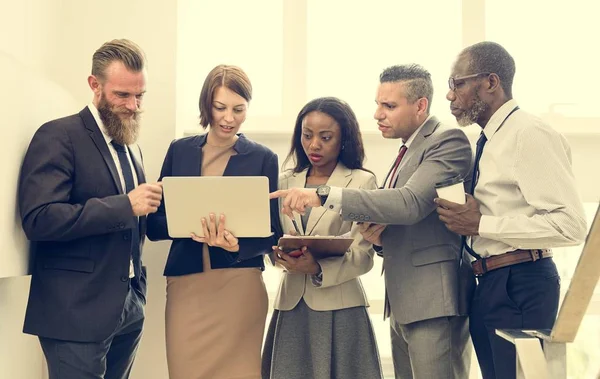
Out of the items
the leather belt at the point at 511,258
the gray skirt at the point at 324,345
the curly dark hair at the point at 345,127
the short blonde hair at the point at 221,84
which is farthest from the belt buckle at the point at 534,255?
the short blonde hair at the point at 221,84

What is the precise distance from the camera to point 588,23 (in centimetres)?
448

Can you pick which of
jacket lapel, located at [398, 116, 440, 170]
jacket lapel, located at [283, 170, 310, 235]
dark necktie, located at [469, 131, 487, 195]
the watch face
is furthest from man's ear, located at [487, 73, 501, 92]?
jacket lapel, located at [283, 170, 310, 235]

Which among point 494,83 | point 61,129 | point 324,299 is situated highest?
point 494,83

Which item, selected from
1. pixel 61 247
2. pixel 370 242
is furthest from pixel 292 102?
pixel 61 247

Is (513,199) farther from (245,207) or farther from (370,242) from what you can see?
(245,207)

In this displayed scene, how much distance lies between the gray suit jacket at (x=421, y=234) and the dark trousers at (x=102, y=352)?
90 centimetres

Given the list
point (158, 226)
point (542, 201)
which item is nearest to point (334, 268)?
point (158, 226)

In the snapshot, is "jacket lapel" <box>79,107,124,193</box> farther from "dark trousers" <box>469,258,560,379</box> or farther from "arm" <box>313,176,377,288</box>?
"dark trousers" <box>469,258,560,379</box>

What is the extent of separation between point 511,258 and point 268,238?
99 cm

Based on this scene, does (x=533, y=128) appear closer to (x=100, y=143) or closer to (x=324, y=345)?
(x=324, y=345)

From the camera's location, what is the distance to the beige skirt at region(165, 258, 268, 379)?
9.46 feet

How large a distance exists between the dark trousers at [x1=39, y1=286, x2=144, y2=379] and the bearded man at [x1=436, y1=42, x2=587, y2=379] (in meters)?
1.25

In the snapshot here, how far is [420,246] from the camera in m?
2.79

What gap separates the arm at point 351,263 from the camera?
9.53 feet
